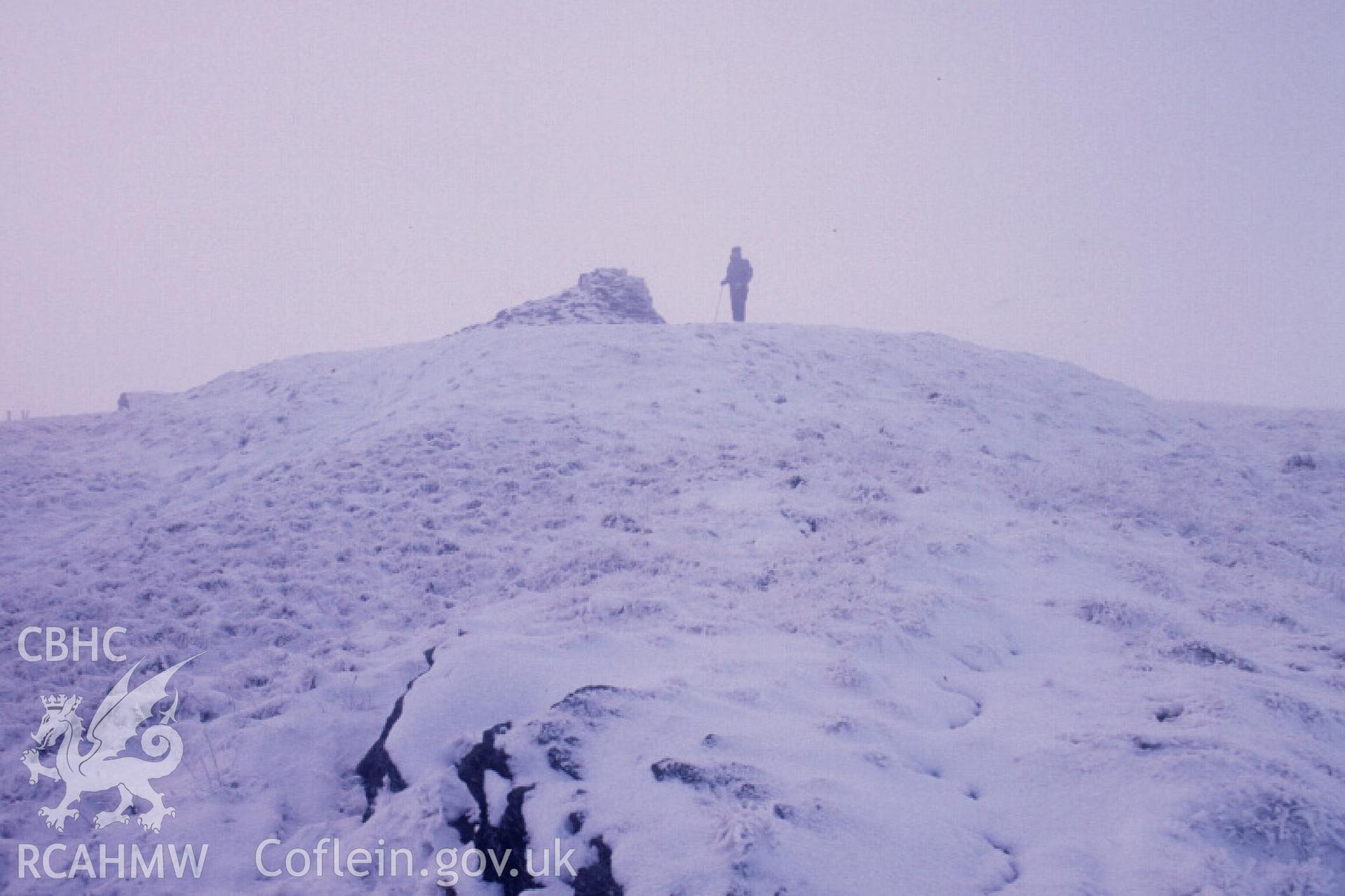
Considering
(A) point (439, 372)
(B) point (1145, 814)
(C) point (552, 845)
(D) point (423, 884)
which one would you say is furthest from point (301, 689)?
(A) point (439, 372)

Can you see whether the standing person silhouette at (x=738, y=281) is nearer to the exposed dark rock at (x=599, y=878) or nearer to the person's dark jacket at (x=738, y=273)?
the person's dark jacket at (x=738, y=273)

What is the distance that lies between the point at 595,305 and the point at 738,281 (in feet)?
15.2

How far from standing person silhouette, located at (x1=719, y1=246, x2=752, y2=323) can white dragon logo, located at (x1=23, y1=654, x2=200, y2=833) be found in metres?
17.9

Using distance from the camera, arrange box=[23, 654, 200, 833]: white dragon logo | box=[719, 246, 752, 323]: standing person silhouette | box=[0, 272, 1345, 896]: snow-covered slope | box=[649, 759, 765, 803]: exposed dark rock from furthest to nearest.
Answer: box=[719, 246, 752, 323]: standing person silhouette, box=[23, 654, 200, 833]: white dragon logo, box=[649, 759, 765, 803]: exposed dark rock, box=[0, 272, 1345, 896]: snow-covered slope

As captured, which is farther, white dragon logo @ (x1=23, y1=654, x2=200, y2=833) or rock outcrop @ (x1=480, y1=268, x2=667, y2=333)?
rock outcrop @ (x1=480, y1=268, x2=667, y2=333)

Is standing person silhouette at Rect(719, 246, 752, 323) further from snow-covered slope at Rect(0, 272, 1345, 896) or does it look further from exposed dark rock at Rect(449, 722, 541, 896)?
exposed dark rock at Rect(449, 722, 541, 896)

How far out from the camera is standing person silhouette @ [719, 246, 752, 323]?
2280 cm

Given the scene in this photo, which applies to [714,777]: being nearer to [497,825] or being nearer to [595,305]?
[497,825]

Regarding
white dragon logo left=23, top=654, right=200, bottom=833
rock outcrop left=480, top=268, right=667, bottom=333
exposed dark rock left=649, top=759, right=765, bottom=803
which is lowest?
white dragon logo left=23, top=654, right=200, bottom=833

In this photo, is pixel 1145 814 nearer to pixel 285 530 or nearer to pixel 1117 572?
pixel 1117 572

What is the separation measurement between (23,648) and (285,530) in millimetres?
3084

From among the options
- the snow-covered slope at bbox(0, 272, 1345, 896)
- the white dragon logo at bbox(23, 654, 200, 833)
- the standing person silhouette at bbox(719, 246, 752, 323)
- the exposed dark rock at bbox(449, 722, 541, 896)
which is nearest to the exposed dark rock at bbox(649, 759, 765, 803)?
the snow-covered slope at bbox(0, 272, 1345, 896)

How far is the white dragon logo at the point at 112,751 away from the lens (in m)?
5.78

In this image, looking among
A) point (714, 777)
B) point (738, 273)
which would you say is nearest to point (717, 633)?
point (714, 777)
